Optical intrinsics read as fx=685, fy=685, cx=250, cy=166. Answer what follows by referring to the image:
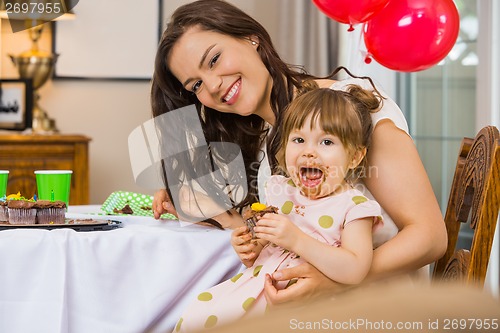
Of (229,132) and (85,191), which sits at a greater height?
(229,132)

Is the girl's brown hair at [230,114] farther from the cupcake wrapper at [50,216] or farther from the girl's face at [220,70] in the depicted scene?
the cupcake wrapper at [50,216]

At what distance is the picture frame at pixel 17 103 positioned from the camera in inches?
152

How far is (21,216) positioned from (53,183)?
0.77 feet

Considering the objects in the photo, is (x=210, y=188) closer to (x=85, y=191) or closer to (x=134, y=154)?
(x=85, y=191)

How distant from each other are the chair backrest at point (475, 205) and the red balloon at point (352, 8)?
764 millimetres

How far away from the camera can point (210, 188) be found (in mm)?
1725

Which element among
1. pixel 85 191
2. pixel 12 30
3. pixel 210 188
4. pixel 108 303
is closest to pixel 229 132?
pixel 210 188

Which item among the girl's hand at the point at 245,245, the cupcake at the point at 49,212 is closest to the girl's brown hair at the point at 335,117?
the girl's hand at the point at 245,245

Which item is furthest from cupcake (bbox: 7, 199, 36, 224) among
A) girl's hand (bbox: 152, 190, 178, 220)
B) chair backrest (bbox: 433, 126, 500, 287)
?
chair backrest (bbox: 433, 126, 500, 287)

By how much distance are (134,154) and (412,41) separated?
2.59m

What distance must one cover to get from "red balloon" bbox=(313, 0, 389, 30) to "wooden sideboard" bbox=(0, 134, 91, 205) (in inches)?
72.4

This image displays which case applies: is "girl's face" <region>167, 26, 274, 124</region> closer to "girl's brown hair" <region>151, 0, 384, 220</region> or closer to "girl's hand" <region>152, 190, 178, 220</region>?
"girl's brown hair" <region>151, 0, 384, 220</region>

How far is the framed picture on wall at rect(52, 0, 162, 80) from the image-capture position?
415cm

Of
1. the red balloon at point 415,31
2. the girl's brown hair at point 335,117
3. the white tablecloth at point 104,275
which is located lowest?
the white tablecloth at point 104,275
